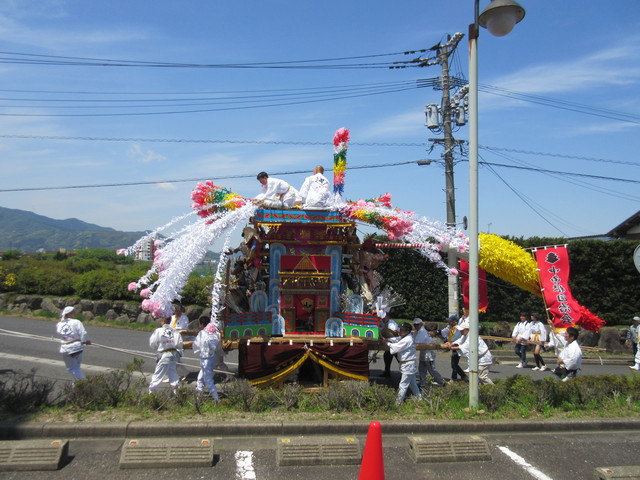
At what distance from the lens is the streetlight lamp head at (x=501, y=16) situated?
22.4 feet

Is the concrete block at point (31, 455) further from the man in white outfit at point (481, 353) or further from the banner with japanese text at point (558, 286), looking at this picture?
the banner with japanese text at point (558, 286)

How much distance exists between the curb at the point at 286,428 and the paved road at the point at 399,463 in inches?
5.1

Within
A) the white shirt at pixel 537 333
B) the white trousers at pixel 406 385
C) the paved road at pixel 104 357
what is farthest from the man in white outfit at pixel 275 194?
the white shirt at pixel 537 333

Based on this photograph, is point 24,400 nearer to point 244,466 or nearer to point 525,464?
point 244,466

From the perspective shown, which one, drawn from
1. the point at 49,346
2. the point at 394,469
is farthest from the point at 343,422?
the point at 49,346

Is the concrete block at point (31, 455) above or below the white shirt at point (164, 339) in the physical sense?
below

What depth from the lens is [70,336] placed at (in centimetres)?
893

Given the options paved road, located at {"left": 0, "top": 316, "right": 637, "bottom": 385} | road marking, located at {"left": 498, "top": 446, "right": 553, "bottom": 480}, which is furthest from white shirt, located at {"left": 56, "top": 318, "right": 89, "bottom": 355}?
road marking, located at {"left": 498, "top": 446, "right": 553, "bottom": 480}

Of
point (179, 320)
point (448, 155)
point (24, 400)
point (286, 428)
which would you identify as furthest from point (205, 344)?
point (448, 155)

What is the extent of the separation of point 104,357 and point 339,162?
25.7 feet

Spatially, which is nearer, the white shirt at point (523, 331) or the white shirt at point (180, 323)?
the white shirt at point (180, 323)

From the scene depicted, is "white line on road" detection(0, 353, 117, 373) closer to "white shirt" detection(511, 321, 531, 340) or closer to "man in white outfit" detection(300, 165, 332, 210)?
"man in white outfit" detection(300, 165, 332, 210)

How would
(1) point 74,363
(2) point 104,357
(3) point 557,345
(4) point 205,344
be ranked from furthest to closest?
(2) point 104,357, (3) point 557,345, (1) point 74,363, (4) point 205,344

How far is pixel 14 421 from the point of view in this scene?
6648 mm
